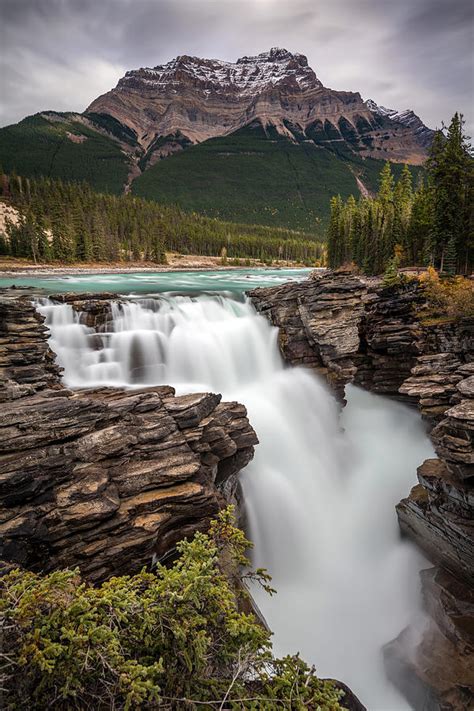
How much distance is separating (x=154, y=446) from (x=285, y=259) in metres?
155

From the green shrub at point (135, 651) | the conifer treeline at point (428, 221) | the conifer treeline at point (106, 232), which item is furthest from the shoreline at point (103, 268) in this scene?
the green shrub at point (135, 651)

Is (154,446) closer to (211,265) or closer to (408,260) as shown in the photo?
(408,260)

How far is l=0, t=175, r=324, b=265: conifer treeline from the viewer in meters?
73.6

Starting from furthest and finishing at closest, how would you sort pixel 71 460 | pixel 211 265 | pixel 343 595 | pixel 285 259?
pixel 285 259 < pixel 211 265 < pixel 343 595 < pixel 71 460

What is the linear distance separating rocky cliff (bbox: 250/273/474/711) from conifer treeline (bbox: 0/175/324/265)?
67642 mm

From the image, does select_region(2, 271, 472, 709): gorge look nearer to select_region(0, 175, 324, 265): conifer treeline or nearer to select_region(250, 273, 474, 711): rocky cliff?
select_region(250, 273, 474, 711): rocky cliff

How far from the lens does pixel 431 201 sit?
1480 inches

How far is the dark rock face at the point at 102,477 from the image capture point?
25.3ft

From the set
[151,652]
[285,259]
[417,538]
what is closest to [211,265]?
[285,259]

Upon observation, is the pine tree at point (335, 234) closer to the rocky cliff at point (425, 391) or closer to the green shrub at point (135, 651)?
the rocky cliff at point (425, 391)

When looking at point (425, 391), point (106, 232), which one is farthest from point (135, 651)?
point (106, 232)

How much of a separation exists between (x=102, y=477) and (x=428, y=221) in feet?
143

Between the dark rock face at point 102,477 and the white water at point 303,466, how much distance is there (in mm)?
4720

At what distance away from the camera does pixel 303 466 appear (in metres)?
16.7
